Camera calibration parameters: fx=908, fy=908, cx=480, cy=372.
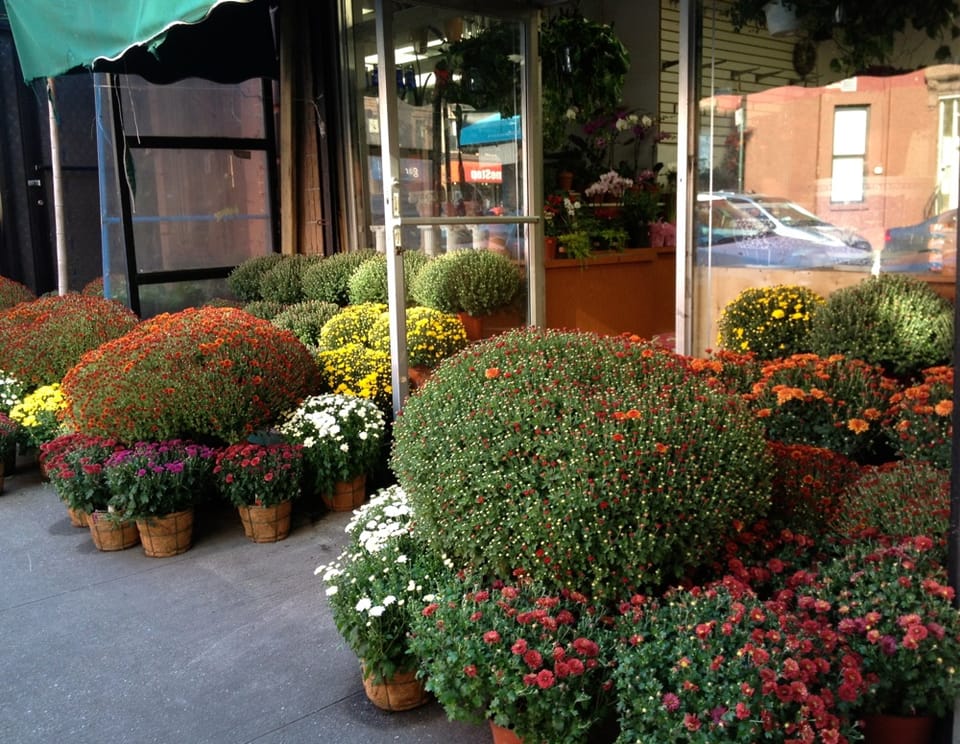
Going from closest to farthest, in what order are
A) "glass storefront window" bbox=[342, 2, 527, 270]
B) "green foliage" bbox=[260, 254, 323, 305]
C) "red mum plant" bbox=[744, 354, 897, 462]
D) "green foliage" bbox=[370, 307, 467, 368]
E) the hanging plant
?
"red mum plant" bbox=[744, 354, 897, 462] → "glass storefront window" bbox=[342, 2, 527, 270] → "green foliage" bbox=[370, 307, 467, 368] → the hanging plant → "green foliage" bbox=[260, 254, 323, 305]

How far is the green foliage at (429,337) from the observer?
5953 mm

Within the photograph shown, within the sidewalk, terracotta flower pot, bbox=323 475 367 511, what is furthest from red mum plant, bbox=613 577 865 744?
terracotta flower pot, bbox=323 475 367 511

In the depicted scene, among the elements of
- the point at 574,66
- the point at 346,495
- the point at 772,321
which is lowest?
the point at 346,495

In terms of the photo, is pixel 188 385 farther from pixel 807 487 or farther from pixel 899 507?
pixel 899 507

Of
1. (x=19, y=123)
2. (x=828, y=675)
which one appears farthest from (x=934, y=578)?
(x=19, y=123)

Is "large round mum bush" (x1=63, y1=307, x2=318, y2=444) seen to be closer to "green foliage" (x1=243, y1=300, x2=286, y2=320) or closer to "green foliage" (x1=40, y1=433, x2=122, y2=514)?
"green foliage" (x1=40, y1=433, x2=122, y2=514)

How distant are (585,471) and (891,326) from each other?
2.68 meters

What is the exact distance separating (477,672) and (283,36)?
7381mm

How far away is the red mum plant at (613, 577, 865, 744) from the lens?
2258 millimetres

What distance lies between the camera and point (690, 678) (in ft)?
7.70

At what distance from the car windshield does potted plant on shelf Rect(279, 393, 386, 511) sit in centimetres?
259

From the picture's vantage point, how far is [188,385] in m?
4.95

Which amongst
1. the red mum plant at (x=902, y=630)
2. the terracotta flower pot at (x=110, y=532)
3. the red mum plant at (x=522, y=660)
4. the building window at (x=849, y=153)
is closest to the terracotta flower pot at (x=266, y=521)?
the terracotta flower pot at (x=110, y=532)

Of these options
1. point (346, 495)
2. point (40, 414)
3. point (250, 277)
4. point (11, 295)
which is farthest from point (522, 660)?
point (11, 295)
